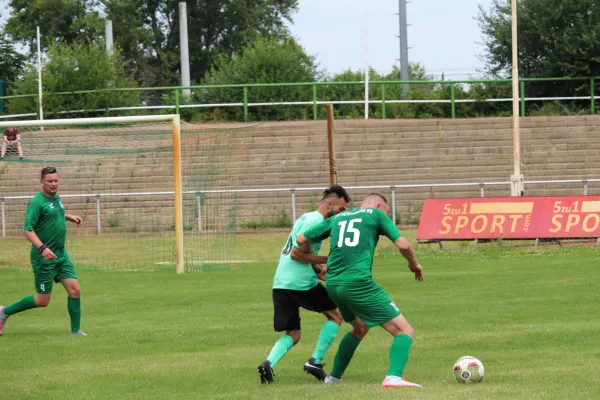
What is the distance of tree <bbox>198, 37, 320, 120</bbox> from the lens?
41.4 metres

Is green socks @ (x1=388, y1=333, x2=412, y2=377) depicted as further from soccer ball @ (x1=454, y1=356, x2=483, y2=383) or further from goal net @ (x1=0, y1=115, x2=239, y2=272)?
goal net @ (x1=0, y1=115, x2=239, y2=272)

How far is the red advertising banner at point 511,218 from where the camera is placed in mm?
23047

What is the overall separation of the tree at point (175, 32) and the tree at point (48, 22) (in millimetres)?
1869

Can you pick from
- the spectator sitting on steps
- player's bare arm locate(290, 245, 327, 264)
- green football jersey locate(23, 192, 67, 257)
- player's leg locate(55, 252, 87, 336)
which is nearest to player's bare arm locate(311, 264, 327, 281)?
player's bare arm locate(290, 245, 327, 264)

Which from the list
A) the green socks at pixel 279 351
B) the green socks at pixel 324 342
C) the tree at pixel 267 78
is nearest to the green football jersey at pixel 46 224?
the green socks at pixel 279 351

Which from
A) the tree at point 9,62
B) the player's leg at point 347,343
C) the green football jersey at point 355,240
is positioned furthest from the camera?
the tree at point 9,62

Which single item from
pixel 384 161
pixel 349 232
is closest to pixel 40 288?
pixel 349 232

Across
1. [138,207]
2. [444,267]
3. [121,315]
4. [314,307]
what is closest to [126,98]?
[138,207]

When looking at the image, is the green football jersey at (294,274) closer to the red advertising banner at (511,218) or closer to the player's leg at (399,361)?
the player's leg at (399,361)

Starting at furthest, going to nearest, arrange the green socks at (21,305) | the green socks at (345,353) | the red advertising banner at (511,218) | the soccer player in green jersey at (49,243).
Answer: the red advertising banner at (511,218) < the green socks at (21,305) < the soccer player in green jersey at (49,243) < the green socks at (345,353)

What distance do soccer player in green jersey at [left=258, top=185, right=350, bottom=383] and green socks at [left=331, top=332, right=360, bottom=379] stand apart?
176 mm

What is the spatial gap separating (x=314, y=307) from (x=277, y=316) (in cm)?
35

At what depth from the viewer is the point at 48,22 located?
210 feet

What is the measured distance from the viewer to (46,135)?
87.9 feet
